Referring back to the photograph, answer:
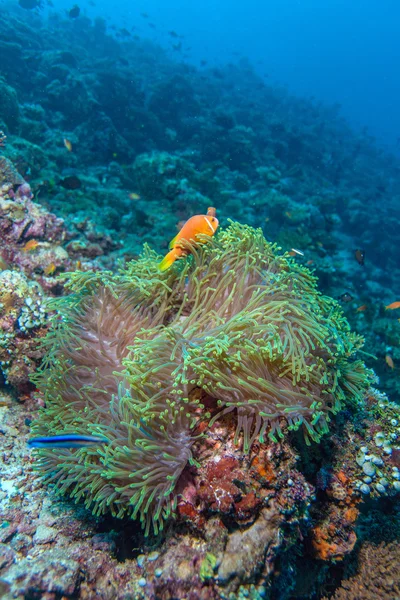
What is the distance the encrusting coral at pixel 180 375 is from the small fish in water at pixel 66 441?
0.06m

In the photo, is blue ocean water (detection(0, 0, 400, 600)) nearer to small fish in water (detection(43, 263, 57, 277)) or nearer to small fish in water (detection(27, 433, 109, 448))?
small fish in water (detection(27, 433, 109, 448))

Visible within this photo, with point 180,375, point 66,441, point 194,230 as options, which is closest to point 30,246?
point 194,230

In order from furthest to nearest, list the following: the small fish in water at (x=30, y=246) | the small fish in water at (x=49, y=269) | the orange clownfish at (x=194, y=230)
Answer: the small fish in water at (x=30, y=246)
the small fish in water at (x=49, y=269)
the orange clownfish at (x=194, y=230)

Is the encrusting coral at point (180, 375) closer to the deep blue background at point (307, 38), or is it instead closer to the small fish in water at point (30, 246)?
the small fish in water at point (30, 246)

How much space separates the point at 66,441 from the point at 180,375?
0.89 m

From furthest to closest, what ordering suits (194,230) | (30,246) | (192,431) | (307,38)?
1. (307,38)
2. (30,246)
3. (194,230)
4. (192,431)

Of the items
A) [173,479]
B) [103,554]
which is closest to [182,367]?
[173,479]

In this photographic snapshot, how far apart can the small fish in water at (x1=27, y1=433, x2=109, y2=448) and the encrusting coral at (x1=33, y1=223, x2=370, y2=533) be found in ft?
0.19

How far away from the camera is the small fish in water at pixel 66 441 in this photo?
219cm

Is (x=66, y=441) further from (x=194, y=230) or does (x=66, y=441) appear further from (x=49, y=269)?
(x=49, y=269)

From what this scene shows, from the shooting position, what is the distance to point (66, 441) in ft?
7.32

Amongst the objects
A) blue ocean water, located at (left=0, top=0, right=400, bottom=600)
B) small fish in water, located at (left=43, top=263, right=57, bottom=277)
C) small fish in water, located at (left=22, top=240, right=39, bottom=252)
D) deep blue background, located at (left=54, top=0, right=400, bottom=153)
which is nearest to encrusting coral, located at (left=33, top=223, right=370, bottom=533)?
blue ocean water, located at (left=0, top=0, right=400, bottom=600)

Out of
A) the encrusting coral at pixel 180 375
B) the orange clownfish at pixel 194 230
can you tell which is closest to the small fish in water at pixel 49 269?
the encrusting coral at pixel 180 375

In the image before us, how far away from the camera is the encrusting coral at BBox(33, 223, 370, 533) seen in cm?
217
